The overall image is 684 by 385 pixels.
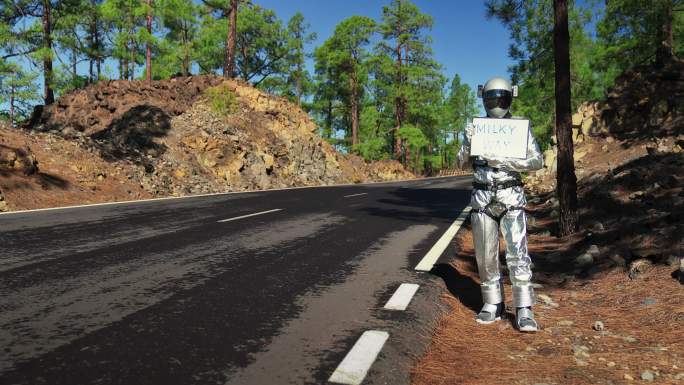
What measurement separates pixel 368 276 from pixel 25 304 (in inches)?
127

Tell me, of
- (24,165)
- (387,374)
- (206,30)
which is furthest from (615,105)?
(206,30)

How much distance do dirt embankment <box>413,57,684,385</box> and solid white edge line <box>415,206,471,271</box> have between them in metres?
0.18

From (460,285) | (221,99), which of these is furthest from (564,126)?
(221,99)

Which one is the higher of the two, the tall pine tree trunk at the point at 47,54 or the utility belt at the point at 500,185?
the tall pine tree trunk at the point at 47,54

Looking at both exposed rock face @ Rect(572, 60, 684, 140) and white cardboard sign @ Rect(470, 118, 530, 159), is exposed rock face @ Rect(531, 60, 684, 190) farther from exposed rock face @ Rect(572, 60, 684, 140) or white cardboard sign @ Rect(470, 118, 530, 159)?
white cardboard sign @ Rect(470, 118, 530, 159)

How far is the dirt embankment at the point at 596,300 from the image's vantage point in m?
3.20

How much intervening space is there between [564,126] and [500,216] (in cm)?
515

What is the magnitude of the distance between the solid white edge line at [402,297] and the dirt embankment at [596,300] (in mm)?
368

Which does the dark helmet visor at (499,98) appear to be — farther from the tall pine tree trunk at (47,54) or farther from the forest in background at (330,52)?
the tall pine tree trunk at (47,54)

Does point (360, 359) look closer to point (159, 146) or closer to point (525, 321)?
point (525, 321)

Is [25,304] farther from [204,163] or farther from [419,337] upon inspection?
[204,163]

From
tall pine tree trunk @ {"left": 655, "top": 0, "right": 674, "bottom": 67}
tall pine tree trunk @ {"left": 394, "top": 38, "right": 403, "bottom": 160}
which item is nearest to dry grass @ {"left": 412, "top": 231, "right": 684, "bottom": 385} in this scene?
tall pine tree trunk @ {"left": 655, "top": 0, "right": 674, "bottom": 67}

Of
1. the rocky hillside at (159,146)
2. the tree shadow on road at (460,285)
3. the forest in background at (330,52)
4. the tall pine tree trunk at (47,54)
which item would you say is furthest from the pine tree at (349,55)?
the tree shadow on road at (460,285)

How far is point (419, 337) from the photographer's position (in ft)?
11.8
